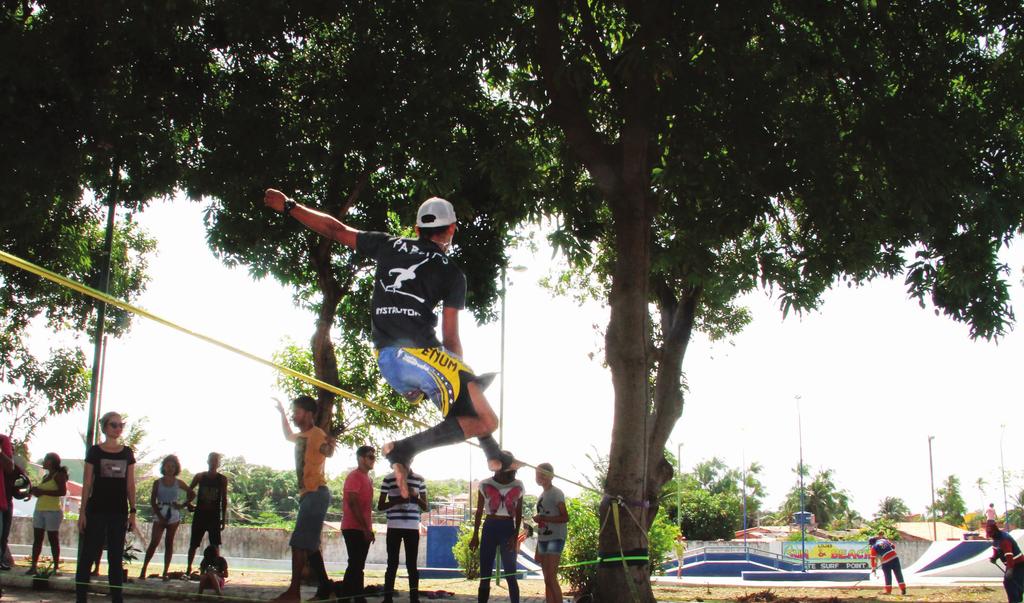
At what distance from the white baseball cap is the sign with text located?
40.4m

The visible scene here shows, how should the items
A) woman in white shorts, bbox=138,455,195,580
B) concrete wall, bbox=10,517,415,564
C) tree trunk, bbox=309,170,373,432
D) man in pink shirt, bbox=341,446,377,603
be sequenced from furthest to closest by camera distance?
concrete wall, bbox=10,517,415,564 < tree trunk, bbox=309,170,373,432 < woman in white shorts, bbox=138,455,195,580 < man in pink shirt, bbox=341,446,377,603

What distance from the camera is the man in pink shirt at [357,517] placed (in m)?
10.3

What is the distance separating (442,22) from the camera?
11.9 meters

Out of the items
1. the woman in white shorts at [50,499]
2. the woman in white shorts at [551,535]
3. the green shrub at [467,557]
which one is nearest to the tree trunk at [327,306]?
the woman in white shorts at [50,499]

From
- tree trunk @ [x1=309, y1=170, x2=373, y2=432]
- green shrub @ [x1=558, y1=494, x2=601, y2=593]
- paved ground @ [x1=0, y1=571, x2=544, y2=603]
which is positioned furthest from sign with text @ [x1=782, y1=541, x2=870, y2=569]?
tree trunk @ [x1=309, y1=170, x2=373, y2=432]

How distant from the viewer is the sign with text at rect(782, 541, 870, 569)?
4116 cm

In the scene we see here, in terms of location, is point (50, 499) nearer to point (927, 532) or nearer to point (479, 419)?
point (479, 419)

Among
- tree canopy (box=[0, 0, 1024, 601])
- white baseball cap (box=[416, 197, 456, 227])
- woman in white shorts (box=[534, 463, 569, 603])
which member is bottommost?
woman in white shorts (box=[534, 463, 569, 603])

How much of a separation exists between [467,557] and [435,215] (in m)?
16.1

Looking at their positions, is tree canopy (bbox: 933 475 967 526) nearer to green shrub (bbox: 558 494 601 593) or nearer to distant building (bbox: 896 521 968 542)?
distant building (bbox: 896 521 968 542)

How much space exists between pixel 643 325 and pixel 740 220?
6.93 ft

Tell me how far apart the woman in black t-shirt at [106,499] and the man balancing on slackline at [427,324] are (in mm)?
4640

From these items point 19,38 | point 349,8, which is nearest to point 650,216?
point 349,8

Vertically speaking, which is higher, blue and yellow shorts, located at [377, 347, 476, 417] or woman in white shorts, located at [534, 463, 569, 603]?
blue and yellow shorts, located at [377, 347, 476, 417]
